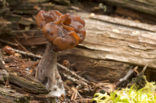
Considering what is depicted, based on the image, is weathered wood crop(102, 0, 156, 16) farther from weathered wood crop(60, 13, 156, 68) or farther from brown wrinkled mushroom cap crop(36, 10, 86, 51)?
brown wrinkled mushroom cap crop(36, 10, 86, 51)

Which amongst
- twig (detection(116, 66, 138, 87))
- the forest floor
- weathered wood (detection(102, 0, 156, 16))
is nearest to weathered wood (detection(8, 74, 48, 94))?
the forest floor

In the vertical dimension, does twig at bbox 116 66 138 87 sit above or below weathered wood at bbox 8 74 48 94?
below

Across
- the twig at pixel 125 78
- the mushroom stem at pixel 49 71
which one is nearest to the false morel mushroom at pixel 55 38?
the mushroom stem at pixel 49 71

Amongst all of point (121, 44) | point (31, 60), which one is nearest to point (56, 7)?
point (31, 60)

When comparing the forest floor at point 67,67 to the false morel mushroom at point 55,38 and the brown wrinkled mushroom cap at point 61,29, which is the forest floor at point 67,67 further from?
the brown wrinkled mushroom cap at point 61,29

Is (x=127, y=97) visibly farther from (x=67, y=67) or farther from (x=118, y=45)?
(x=67, y=67)

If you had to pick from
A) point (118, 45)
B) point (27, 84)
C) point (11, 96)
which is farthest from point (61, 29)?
point (118, 45)

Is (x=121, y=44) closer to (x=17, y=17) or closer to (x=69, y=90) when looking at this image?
(x=69, y=90)

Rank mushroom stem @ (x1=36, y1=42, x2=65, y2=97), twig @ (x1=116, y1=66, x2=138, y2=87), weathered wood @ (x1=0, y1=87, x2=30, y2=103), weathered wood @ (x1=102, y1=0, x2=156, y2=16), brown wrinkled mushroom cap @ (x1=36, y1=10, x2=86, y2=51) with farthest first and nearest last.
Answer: weathered wood @ (x1=102, y1=0, x2=156, y2=16) < twig @ (x1=116, y1=66, x2=138, y2=87) < mushroom stem @ (x1=36, y1=42, x2=65, y2=97) < brown wrinkled mushroom cap @ (x1=36, y1=10, x2=86, y2=51) < weathered wood @ (x1=0, y1=87, x2=30, y2=103)
